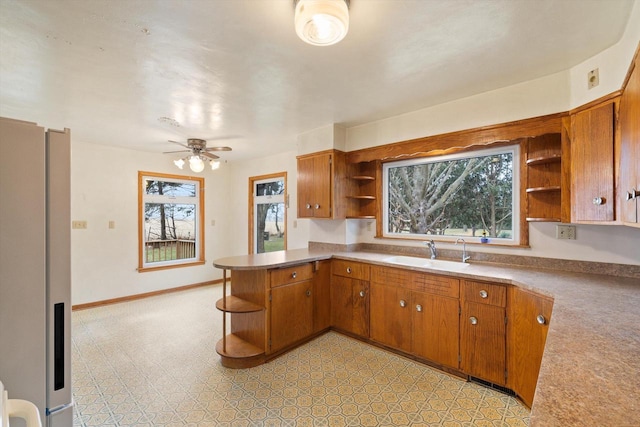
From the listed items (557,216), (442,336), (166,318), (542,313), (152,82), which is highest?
(152,82)

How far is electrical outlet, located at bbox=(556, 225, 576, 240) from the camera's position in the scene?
2.17 meters

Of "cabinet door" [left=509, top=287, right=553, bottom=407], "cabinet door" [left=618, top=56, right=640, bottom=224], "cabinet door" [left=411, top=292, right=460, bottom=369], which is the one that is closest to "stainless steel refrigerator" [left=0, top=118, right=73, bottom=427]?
"cabinet door" [left=411, top=292, right=460, bottom=369]

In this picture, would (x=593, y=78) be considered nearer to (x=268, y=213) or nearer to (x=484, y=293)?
(x=484, y=293)

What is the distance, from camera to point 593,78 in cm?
190

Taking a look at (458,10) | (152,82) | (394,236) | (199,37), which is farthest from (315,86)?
(394,236)

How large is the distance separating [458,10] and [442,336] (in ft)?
7.49

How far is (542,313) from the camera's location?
5.72 feet

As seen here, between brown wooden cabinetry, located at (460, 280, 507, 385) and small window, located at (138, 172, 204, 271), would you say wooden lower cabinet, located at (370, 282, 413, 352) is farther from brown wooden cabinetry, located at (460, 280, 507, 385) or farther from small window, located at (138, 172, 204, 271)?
small window, located at (138, 172, 204, 271)

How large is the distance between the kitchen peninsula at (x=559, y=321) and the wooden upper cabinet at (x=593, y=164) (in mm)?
Result: 483

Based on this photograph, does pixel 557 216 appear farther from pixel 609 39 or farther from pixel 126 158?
pixel 126 158

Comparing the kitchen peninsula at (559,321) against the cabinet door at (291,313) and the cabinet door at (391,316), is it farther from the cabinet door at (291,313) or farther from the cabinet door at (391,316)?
the cabinet door at (391,316)

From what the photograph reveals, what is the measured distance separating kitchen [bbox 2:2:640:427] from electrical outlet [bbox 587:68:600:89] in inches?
1.3

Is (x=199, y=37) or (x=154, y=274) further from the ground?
A: (x=199, y=37)

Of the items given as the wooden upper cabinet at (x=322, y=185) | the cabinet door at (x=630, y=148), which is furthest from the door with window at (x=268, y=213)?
the cabinet door at (x=630, y=148)
